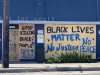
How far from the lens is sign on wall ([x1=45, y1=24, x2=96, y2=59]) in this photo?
1114cm

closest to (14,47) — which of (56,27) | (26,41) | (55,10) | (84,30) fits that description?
(26,41)

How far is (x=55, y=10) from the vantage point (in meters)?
11.2

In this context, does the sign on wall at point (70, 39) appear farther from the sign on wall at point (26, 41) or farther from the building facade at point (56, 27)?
the sign on wall at point (26, 41)

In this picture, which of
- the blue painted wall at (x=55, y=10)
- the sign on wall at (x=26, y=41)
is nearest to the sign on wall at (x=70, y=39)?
the blue painted wall at (x=55, y=10)

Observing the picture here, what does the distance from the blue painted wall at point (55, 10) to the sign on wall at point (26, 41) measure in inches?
30.4

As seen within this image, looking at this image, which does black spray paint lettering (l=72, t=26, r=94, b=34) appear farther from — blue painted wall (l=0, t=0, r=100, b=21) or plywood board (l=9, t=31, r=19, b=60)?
plywood board (l=9, t=31, r=19, b=60)

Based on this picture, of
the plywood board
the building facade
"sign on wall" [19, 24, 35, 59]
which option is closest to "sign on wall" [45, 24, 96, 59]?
the building facade

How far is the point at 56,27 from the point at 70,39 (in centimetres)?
130

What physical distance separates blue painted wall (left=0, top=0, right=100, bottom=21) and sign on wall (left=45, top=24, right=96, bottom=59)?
649 mm

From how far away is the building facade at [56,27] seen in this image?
11.1 meters

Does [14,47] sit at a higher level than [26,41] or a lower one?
lower

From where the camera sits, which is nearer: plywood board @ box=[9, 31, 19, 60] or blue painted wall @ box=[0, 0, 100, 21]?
blue painted wall @ box=[0, 0, 100, 21]

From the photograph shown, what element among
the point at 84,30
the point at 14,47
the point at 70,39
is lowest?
the point at 14,47

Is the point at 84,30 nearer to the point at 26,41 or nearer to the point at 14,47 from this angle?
the point at 26,41
